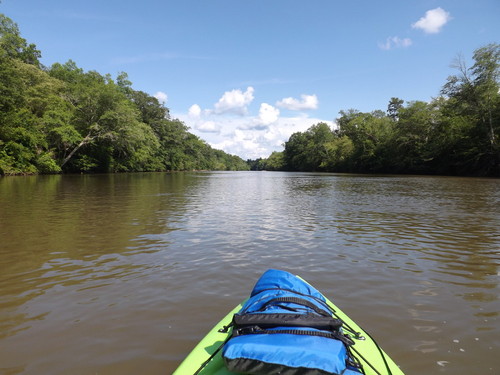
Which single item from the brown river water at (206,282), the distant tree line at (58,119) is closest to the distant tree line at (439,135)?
the brown river water at (206,282)

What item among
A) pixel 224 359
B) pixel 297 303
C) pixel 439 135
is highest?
pixel 439 135

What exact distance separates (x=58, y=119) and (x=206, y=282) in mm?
40505

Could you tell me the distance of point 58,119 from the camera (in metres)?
37.1

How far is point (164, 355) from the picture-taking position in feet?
9.73

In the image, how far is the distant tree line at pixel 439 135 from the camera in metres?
37.5

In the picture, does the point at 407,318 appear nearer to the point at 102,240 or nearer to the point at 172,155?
the point at 102,240

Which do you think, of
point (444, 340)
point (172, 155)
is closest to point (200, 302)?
point (444, 340)

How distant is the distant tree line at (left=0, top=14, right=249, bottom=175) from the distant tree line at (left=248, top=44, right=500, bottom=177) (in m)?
44.3

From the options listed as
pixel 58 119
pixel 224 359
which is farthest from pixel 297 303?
pixel 58 119

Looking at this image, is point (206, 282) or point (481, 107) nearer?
point (206, 282)

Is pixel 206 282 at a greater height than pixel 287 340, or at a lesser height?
lesser

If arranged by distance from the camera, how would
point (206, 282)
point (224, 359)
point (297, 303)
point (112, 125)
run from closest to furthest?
point (224, 359)
point (297, 303)
point (206, 282)
point (112, 125)

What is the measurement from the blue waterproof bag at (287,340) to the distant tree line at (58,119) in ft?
119

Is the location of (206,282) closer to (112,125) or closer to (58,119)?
(58,119)
